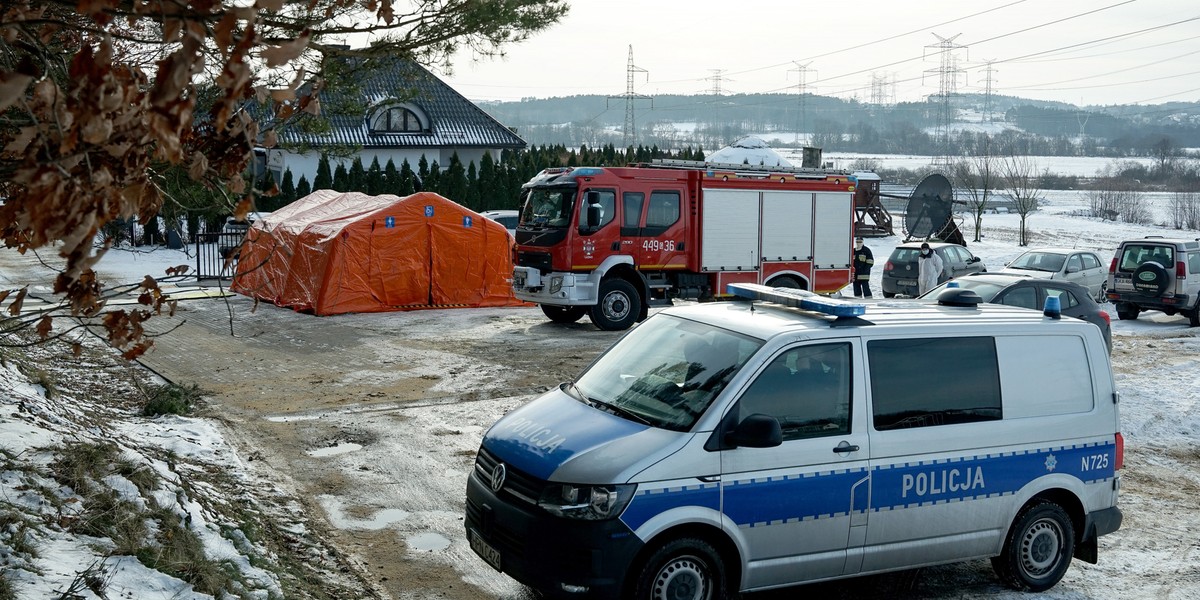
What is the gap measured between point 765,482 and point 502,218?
72.0 ft

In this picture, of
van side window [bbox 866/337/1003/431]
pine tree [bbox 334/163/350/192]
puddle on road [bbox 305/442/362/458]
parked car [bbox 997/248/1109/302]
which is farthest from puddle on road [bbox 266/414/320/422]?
pine tree [bbox 334/163/350/192]

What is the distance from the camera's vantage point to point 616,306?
717 inches

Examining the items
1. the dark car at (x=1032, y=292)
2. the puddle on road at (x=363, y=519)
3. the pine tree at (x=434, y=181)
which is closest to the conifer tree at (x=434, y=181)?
the pine tree at (x=434, y=181)

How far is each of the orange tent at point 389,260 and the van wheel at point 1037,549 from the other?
48.7ft

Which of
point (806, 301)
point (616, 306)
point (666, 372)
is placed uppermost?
point (806, 301)

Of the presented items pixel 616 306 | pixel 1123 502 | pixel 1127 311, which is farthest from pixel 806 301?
pixel 1127 311

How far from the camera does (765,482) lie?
18.7 feet

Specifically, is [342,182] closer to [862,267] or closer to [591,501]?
[862,267]

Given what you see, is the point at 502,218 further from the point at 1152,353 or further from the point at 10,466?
the point at 10,466

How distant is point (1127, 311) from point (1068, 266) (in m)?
1.78

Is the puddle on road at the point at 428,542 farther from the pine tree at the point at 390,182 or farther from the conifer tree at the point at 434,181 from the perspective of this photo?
the conifer tree at the point at 434,181

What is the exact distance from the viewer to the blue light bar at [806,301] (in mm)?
6211

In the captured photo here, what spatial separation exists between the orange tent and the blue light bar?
44.3 ft

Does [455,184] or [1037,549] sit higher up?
[455,184]
